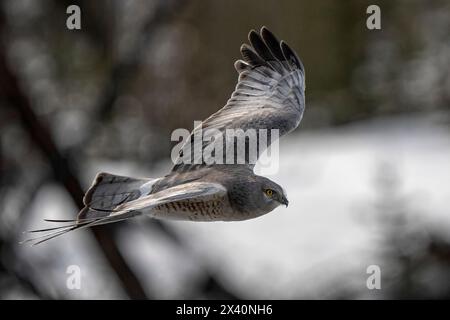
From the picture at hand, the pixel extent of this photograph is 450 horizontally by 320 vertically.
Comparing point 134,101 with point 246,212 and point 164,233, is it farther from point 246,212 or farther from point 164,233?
point 246,212

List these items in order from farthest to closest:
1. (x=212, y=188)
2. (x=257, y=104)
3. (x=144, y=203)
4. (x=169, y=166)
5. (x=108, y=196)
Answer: (x=169, y=166), (x=257, y=104), (x=108, y=196), (x=212, y=188), (x=144, y=203)

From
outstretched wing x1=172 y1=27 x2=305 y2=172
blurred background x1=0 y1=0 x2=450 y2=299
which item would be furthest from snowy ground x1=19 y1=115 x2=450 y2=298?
outstretched wing x1=172 y1=27 x2=305 y2=172

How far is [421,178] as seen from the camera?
1320cm

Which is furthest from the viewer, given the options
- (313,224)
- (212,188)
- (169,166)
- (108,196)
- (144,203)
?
(313,224)

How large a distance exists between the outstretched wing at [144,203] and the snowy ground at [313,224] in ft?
19.0

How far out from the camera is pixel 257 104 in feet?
14.2

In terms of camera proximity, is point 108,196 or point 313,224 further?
point 313,224

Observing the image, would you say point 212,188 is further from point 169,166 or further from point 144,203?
point 169,166

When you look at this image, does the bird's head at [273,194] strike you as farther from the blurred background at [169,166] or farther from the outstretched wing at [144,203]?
the blurred background at [169,166]

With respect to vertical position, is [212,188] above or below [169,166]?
above

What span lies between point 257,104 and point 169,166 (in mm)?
5562

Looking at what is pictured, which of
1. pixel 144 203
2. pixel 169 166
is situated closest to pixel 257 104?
pixel 144 203

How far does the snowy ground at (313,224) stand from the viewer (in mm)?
10305
